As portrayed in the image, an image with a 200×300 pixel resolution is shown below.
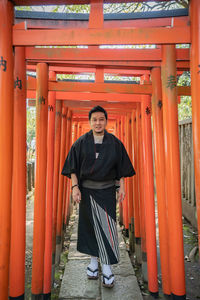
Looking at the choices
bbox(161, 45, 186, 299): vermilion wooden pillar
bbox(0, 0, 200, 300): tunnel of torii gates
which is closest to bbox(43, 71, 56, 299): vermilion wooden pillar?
bbox(0, 0, 200, 300): tunnel of torii gates

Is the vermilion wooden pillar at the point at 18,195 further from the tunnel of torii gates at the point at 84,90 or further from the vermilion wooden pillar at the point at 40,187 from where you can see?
the vermilion wooden pillar at the point at 40,187

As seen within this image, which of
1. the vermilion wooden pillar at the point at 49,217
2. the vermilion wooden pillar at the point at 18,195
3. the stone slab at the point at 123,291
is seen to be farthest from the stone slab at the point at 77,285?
the vermilion wooden pillar at the point at 18,195

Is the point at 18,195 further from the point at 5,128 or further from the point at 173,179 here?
the point at 173,179

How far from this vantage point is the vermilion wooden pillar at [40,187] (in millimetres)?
2260

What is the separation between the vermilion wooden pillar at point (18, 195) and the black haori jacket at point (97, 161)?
946 millimetres

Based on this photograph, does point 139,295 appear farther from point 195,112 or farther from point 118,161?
point 195,112

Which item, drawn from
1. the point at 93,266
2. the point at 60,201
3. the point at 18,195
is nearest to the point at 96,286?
the point at 93,266

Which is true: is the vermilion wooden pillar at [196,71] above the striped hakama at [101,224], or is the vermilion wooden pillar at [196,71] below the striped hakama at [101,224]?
above

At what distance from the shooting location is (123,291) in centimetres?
276

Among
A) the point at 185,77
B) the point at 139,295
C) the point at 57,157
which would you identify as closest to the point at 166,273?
the point at 139,295

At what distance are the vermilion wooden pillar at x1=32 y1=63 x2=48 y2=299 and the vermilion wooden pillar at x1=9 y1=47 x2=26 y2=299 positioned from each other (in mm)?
364

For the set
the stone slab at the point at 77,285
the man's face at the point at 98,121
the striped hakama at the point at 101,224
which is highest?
the man's face at the point at 98,121

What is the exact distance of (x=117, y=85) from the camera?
269 cm

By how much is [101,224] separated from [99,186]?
1.48ft
